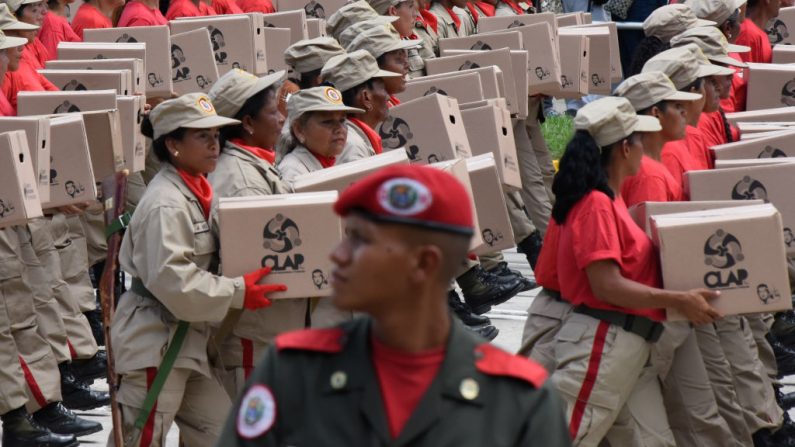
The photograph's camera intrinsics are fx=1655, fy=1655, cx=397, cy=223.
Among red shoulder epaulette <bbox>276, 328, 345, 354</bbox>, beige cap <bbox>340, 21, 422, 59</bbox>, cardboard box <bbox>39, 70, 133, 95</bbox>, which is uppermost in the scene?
beige cap <bbox>340, 21, 422, 59</bbox>

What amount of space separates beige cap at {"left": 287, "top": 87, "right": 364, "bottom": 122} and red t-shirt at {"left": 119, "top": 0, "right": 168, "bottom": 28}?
178 inches

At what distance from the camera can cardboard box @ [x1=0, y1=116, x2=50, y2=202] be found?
23.2ft

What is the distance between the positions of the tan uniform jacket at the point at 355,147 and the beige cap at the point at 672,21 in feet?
12.7

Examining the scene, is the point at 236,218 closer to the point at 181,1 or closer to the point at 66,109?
the point at 66,109

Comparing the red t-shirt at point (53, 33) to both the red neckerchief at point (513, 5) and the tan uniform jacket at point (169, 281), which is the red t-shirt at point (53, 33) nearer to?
the red neckerchief at point (513, 5)

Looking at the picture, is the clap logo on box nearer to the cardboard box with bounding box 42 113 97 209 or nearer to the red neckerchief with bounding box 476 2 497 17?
the cardboard box with bounding box 42 113 97 209

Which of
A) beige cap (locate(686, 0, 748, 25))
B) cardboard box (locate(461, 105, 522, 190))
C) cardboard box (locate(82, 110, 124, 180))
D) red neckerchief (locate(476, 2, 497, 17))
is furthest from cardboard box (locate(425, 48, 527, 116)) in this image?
red neckerchief (locate(476, 2, 497, 17))

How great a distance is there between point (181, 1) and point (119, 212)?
5994 millimetres

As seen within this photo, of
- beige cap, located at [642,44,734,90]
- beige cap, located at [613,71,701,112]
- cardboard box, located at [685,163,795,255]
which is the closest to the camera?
cardboard box, located at [685,163,795,255]

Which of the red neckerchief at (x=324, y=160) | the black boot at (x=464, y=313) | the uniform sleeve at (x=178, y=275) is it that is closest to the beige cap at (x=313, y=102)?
the red neckerchief at (x=324, y=160)

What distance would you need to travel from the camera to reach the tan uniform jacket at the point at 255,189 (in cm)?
626

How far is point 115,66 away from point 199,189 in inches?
137

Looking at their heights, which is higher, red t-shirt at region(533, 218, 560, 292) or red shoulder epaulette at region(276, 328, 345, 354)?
red shoulder epaulette at region(276, 328, 345, 354)

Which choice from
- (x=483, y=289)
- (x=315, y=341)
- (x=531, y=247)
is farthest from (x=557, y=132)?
(x=315, y=341)
